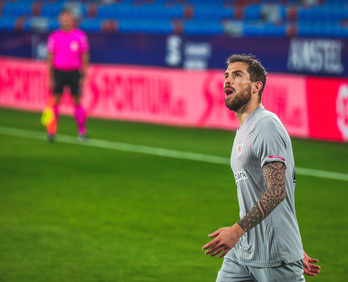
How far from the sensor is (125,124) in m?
17.4

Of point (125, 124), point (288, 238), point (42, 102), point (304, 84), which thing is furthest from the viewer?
point (42, 102)

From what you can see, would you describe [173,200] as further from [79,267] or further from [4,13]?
[4,13]

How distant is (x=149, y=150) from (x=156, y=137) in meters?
1.61

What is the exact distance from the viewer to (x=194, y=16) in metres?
22.0

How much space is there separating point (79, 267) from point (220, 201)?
3294 millimetres

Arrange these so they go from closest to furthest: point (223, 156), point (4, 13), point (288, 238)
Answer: point (288, 238) < point (223, 156) < point (4, 13)

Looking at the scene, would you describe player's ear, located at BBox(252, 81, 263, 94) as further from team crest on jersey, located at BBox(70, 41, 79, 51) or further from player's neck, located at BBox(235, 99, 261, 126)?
team crest on jersey, located at BBox(70, 41, 79, 51)

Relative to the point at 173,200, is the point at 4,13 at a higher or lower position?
higher

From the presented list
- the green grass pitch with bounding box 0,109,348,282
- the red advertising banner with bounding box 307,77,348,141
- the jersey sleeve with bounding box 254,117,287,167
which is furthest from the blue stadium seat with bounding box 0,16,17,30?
the jersey sleeve with bounding box 254,117,287,167

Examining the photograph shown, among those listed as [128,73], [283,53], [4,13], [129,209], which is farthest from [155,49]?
[129,209]

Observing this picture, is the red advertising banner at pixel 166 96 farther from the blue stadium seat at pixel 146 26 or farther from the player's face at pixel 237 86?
the player's face at pixel 237 86

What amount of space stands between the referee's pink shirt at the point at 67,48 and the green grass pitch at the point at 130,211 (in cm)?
167

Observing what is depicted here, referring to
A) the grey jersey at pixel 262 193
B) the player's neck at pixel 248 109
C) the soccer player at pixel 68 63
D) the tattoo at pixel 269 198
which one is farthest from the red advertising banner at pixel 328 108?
the tattoo at pixel 269 198

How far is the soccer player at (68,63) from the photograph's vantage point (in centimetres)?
1445
